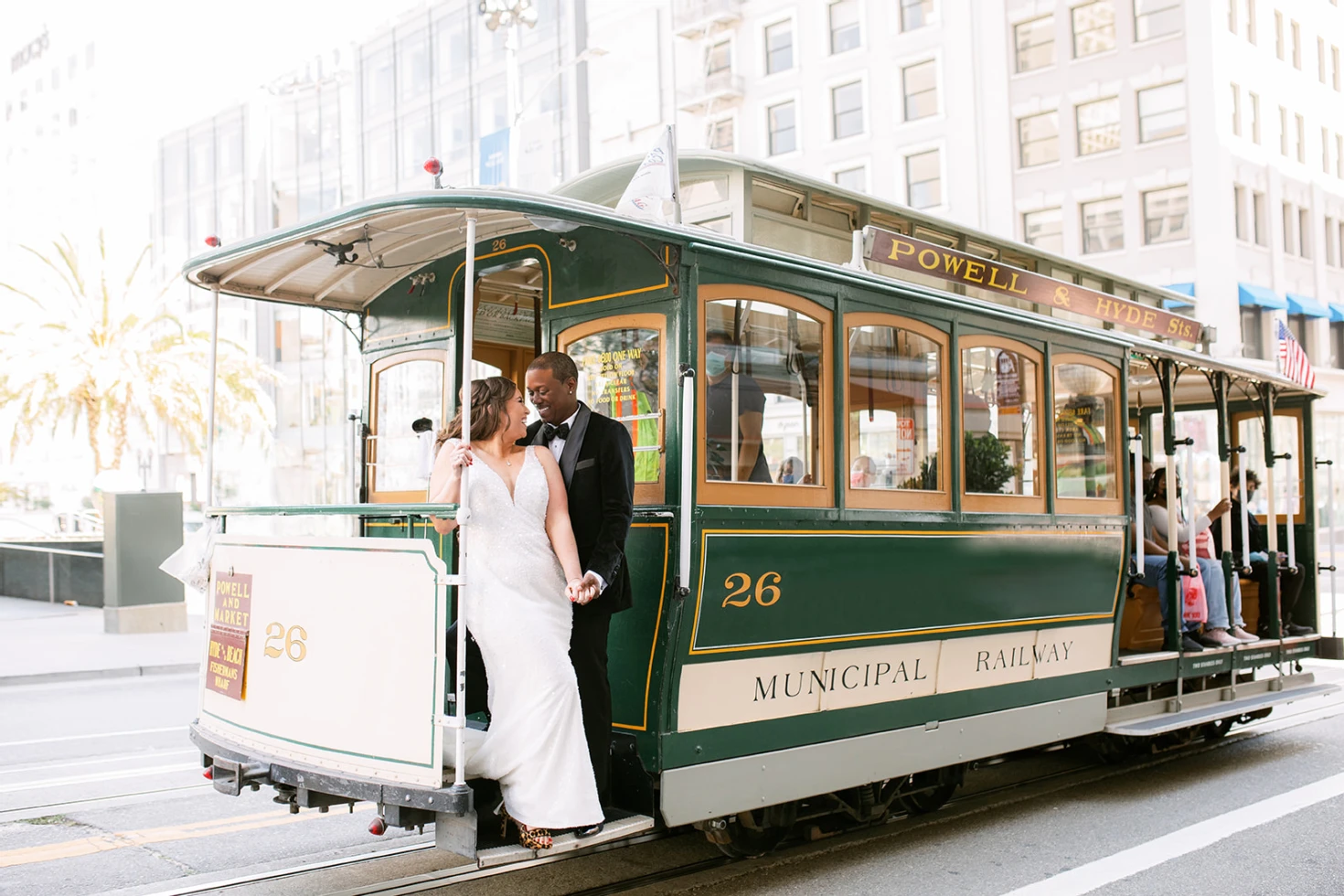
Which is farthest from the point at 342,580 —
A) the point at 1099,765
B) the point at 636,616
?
the point at 1099,765

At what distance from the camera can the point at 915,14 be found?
Result: 3419 cm

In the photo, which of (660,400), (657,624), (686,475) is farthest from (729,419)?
(657,624)

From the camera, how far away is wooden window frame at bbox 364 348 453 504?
6773 millimetres

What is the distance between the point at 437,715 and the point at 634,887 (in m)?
1.66

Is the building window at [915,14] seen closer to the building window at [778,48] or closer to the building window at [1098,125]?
the building window at [778,48]

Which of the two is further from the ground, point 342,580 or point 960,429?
point 960,429

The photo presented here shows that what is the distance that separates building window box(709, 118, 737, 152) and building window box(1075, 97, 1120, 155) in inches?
456

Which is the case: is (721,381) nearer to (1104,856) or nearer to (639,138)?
(1104,856)

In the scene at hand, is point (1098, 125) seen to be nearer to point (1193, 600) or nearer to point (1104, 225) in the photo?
point (1104, 225)

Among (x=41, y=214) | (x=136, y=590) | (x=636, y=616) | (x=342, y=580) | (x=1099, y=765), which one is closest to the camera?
(x=342, y=580)

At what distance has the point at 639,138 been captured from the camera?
39156 mm

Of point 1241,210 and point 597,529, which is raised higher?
point 1241,210

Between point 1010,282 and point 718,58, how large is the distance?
3350cm

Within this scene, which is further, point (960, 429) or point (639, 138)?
point (639, 138)
